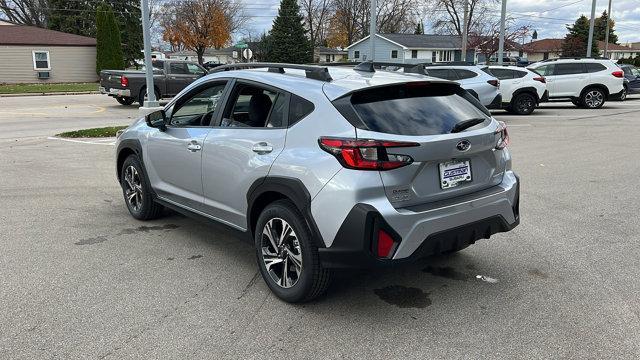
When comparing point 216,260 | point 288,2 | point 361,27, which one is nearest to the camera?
point 216,260

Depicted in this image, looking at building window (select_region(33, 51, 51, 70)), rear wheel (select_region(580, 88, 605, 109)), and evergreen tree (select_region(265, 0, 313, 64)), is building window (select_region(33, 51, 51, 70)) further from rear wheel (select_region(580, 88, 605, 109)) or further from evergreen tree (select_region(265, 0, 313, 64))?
rear wheel (select_region(580, 88, 605, 109))

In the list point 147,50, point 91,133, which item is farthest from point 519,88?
point 91,133

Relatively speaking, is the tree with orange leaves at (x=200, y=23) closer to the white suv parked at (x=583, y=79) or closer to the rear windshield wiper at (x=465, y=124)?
the white suv parked at (x=583, y=79)

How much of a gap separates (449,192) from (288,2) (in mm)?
58539

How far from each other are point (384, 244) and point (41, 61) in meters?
39.7

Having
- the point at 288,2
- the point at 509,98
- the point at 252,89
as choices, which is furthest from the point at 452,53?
the point at 252,89

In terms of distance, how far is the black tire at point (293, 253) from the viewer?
3596 millimetres

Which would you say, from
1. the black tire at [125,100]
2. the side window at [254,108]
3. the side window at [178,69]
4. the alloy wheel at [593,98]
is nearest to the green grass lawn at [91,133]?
the side window at [178,69]

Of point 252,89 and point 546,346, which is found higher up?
point 252,89

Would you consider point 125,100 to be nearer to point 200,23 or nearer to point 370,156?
point 370,156

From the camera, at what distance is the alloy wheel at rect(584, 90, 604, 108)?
2023 centimetres

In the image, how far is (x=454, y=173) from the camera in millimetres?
3660

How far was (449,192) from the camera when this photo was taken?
3.63m

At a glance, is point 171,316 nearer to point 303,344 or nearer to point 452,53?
point 303,344
